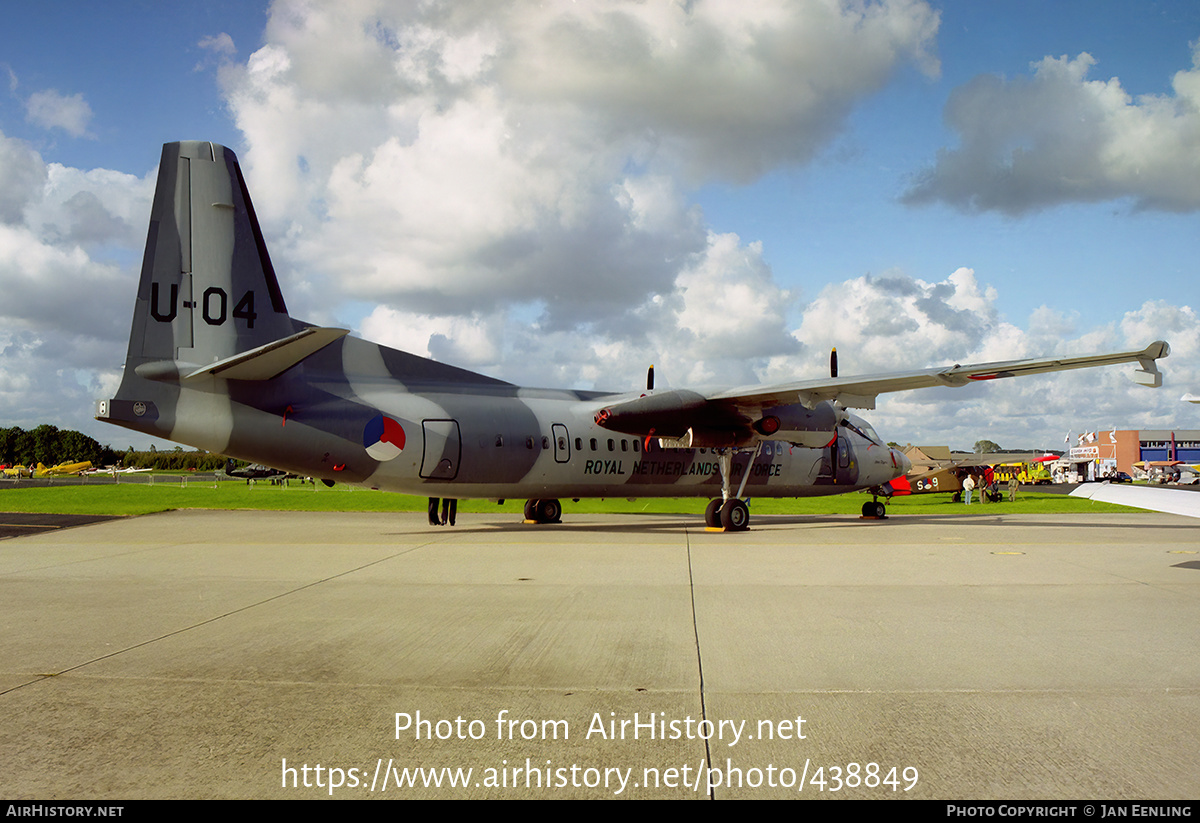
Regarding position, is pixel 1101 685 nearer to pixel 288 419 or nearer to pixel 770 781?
pixel 770 781

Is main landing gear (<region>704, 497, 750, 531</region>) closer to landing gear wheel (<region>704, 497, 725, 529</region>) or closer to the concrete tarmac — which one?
landing gear wheel (<region>704, 497, 725, 529</region>)

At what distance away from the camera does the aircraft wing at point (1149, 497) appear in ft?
23.7

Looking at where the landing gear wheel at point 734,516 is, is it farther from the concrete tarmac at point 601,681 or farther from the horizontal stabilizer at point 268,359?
the horizontal stabilizer at point 268,359

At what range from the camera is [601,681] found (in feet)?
18.0

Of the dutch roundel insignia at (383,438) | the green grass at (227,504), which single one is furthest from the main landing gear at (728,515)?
the green grass at (227,504)

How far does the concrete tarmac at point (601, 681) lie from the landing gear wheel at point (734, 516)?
8.02 meters

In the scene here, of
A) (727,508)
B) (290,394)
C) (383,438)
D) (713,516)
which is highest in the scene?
(290,394)

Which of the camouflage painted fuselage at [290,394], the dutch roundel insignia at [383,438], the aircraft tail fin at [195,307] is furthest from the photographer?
the dutch roundel insignia at [383,438]

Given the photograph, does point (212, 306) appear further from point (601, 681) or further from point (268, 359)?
point (601, 681)

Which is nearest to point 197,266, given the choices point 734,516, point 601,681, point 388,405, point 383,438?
point 388,405

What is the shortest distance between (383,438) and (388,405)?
0.83 meters

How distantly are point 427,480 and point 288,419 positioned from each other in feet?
11.2

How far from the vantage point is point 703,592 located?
9.51 m
